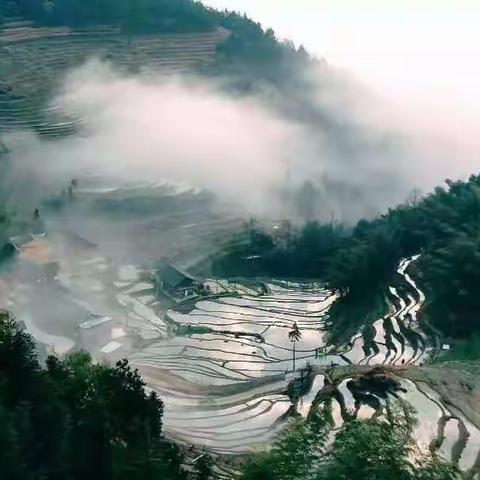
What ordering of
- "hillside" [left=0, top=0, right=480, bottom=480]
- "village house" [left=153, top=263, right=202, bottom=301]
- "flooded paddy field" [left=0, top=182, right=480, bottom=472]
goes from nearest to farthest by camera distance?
"hillside" [left=0, top=0, right=480, bottom=480], "flooded paddy field" [left=0, top=182, right=480, bottom=472], "village house" [left=153, top=263, right=202, bottom=301]

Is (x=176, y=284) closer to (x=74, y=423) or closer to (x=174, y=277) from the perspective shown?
(x=174, y=277)

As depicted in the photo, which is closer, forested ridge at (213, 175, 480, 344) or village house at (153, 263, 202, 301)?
forested ridge at (213, 175, 480, 344)

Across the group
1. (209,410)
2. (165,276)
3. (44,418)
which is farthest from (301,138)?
(44,418)

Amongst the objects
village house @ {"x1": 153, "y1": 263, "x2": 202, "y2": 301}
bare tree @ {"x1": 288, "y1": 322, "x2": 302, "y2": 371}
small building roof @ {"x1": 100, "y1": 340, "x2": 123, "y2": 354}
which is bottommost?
village house @ {"x1": 153, "y1": 263, "x2": 202, "y2": 301}

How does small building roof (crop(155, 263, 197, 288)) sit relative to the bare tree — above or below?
below

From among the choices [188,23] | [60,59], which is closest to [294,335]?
[60,59]

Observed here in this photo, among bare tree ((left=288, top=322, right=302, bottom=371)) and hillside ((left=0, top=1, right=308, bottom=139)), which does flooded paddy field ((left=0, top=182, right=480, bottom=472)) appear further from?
hillside ((left=0, top=1, right=308, bottom=139))

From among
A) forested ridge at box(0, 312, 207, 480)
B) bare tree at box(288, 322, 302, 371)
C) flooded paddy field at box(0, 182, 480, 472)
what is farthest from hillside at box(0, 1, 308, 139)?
forested ridge at box(0, 312, 207, 480)

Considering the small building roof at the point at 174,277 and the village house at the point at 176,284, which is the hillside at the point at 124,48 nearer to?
the small building roof at the point at 174,277

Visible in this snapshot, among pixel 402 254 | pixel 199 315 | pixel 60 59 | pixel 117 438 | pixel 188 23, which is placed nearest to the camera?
pixel 117 438
